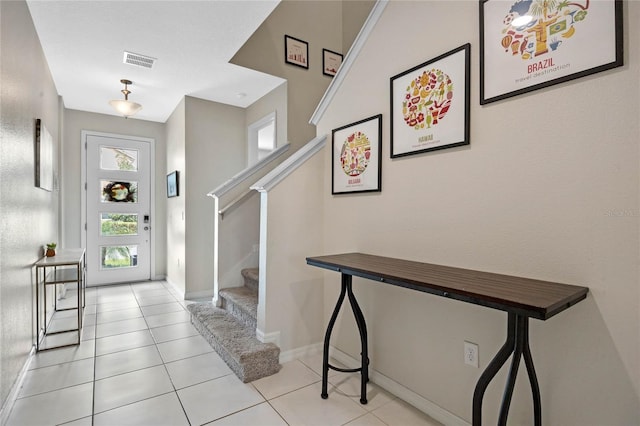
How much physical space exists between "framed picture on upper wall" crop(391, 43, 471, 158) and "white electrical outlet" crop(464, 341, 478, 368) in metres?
1.03

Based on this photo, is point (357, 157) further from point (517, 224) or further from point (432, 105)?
point (517, 224)

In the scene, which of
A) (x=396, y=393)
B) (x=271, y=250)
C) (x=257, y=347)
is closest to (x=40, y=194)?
(x=271, y=250)

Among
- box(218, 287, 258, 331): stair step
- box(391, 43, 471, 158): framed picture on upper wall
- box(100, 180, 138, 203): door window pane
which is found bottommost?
box(218, 287, 258, 331): stair step

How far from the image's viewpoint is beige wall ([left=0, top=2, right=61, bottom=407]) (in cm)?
183

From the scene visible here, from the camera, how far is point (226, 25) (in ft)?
8.68

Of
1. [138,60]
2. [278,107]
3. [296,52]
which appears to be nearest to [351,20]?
[296,52]

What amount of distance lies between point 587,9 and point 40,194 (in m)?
3.89

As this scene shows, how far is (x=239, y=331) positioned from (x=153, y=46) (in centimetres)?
262

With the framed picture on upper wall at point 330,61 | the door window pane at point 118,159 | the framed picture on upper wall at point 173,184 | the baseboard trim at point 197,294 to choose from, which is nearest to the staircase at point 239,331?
the baseboard trim at point 197,294

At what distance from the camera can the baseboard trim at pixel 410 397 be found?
5.67ft

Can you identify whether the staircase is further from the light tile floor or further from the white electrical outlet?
the white electrical outlet

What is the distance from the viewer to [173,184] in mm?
4648

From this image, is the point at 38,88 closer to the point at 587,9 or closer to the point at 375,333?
the point at 375,333

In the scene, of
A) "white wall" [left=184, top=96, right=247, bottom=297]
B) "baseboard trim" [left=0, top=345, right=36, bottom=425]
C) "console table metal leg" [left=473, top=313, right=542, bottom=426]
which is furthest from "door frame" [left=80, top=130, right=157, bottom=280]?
"console table metal leg" [left=473, top=313, right=542, bottom=426]
